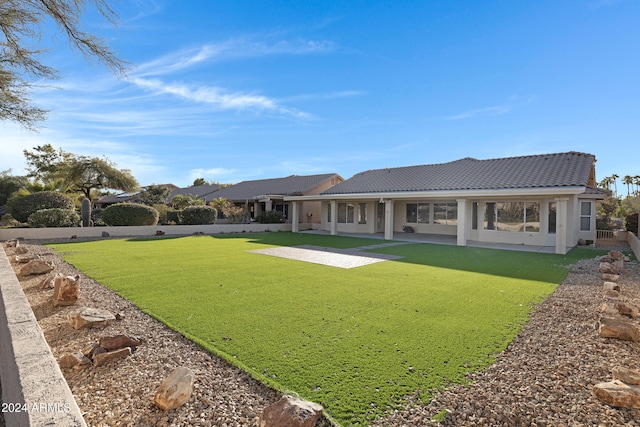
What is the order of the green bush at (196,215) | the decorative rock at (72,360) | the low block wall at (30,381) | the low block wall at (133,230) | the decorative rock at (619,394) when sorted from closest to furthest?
the low block wall at (30,381), the decorative rock at (619,394), the decorative rock at (72,360), the low block wall at (133,230), the green bush at (196,215)

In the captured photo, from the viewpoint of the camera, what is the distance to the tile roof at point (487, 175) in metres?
14.1

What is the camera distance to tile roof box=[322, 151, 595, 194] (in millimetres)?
14086

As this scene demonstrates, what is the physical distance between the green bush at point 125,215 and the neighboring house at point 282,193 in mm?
9548

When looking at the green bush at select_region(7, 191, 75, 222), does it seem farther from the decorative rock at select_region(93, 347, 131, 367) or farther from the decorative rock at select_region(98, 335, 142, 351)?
the decorative rock at select_region(93, 347, 131, 367)

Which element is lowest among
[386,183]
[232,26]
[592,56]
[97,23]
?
[386,183]

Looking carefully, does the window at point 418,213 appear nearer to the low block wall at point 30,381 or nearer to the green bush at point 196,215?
the green bush at point 196,215

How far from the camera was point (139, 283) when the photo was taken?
23.4 feet

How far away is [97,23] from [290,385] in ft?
30.4

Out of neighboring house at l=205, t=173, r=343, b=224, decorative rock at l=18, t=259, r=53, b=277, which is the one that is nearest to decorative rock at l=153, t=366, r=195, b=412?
decorative rock at l=18, t=259, r=53, b=277

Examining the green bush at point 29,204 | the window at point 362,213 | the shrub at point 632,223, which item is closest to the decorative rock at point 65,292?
the green bush at point 29,204

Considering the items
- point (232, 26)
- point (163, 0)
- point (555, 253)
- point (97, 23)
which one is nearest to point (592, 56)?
point (555, 253)

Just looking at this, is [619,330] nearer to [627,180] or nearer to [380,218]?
[380,218]

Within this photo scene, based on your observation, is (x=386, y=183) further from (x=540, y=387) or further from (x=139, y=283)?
(x=540, y=387)

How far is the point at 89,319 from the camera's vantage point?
4.52 metres
